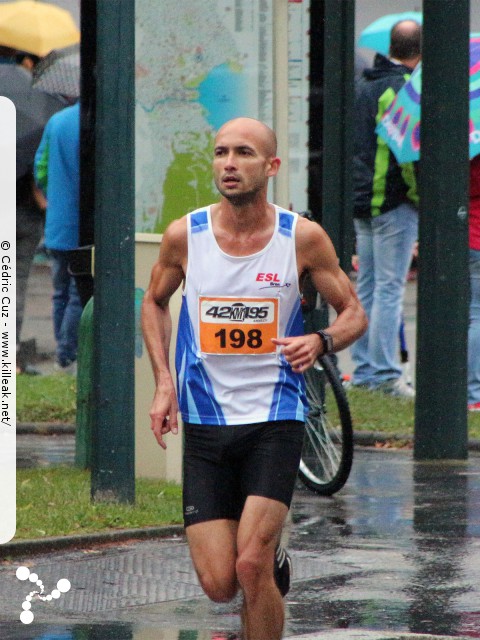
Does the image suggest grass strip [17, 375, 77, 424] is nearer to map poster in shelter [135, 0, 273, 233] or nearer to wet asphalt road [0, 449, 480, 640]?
map poster in shelter [135, 0, 273, 233]

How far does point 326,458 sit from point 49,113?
657 centimetres

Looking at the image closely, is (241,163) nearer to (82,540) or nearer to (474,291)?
(82,540)

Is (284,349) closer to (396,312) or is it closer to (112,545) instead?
(112,545)

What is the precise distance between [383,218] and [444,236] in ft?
8.45

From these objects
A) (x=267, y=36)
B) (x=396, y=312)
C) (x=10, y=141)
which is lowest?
(x=396, y=312)

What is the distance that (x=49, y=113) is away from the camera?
15727 mm

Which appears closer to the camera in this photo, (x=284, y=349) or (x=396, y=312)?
(x=284, y=349)

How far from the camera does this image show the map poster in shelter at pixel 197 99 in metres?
10.3

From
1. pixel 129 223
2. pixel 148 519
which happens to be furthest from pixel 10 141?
pixel 148 519

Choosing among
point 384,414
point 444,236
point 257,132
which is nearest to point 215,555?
point 257,132

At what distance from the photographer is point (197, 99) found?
34.0ft

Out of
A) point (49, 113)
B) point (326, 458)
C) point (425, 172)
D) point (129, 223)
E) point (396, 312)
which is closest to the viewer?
point (129, 223)

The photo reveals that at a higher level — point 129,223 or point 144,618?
point 129,223

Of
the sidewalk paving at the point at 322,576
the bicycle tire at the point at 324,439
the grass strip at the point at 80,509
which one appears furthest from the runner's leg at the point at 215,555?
the bicycle tire at the point at 324,439
